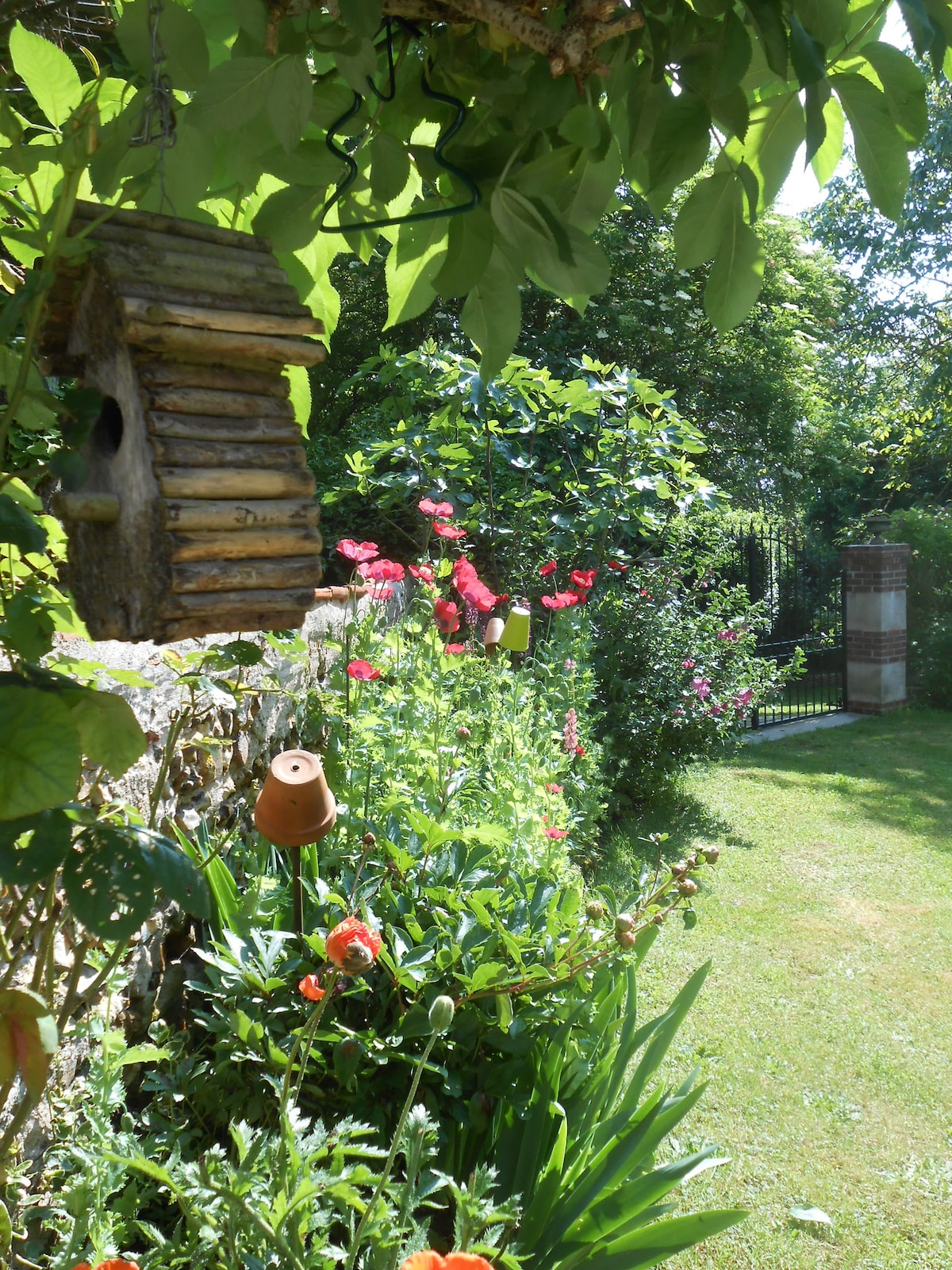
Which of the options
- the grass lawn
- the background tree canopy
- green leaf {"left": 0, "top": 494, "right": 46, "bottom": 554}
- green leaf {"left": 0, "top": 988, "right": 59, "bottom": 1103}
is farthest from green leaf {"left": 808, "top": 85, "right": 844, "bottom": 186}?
the grass lawn

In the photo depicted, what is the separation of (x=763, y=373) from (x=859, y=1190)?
8948mm

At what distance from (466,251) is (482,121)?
164 mm

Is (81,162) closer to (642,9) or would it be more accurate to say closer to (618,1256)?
(642,9)

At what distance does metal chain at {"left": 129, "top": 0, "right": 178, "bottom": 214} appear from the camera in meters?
0.81

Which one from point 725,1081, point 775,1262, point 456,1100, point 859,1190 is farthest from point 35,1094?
point 725,1081

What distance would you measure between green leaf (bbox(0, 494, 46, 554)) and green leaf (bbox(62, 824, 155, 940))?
8.7 inches

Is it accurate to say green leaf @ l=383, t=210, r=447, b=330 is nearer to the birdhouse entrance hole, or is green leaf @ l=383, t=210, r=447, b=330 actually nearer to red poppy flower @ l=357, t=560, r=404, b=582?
the birdhouse entrance hole

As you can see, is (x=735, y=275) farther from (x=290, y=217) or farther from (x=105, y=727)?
(x=105, y=727)

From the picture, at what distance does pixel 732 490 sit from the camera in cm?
1186

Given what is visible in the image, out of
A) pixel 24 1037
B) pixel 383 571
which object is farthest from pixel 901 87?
pixel 383 571

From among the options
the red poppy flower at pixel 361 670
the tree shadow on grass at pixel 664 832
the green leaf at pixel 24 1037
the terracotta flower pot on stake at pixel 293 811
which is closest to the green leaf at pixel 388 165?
the green leaf at pixel 24 1037

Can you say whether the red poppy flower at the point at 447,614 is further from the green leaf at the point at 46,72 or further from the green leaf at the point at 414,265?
the green leaf at the point at 46,72

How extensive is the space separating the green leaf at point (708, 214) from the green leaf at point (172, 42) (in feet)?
1.61

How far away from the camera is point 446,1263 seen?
900mm
